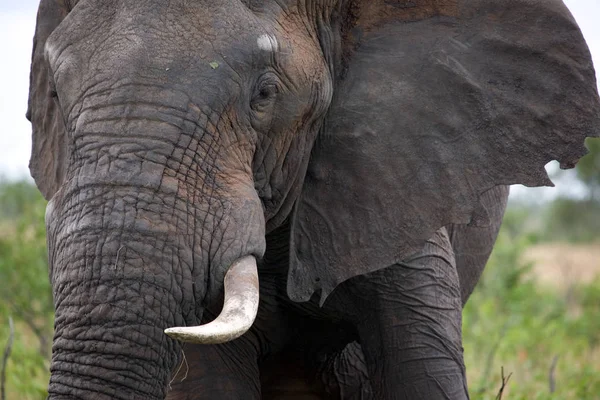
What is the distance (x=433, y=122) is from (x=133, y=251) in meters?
1.19

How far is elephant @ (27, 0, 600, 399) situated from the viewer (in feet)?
9.06

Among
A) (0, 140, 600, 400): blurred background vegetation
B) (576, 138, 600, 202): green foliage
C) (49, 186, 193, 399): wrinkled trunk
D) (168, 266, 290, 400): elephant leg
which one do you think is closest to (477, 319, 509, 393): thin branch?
(0, 140, 600, 400): blurred background vegetation

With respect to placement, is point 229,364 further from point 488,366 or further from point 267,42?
point 488,366

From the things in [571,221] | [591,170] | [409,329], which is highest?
[409,329]

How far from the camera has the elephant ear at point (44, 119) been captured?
370cm

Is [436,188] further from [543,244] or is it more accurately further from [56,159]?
[543,244]

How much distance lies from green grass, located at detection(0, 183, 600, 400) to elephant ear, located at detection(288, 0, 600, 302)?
5.80 feet

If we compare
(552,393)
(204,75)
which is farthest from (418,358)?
(552,393)

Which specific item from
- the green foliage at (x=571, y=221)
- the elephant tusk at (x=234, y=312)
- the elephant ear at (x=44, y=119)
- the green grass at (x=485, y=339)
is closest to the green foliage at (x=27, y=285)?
the green grass at (x=485, y=339)

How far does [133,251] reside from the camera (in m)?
2.71

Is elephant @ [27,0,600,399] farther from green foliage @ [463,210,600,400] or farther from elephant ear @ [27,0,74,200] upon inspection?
green foliage @ [463,210,600,400]

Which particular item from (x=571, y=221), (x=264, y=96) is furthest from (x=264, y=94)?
(x=571, y=221)

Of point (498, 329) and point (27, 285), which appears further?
point (498, 329)

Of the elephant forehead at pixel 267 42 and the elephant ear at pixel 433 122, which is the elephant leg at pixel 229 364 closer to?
the elephant ear at pixel 433 122
